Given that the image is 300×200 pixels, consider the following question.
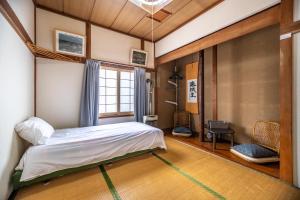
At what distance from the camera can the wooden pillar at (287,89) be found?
1711 millimetres

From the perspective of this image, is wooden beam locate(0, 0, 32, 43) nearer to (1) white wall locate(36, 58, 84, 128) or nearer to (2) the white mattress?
(1) white wall locate(36, 58, 84, 128)

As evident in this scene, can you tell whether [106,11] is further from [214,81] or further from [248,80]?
[248,80]

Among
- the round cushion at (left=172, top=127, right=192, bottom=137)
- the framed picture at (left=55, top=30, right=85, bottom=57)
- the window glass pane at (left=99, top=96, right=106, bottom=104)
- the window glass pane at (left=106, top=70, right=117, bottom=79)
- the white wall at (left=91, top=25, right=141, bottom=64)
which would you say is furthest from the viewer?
the round cushion at (left=172, top=127, right=192, bottom=137)

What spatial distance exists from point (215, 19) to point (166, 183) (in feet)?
9.81

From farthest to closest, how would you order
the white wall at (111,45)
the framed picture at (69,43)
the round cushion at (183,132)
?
the round cushion at (183,132) → the white wall at (111,45) → the framed picture at (69,43)

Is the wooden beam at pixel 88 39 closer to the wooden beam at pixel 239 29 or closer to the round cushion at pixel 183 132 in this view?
the wooden beam at pixel 239 29

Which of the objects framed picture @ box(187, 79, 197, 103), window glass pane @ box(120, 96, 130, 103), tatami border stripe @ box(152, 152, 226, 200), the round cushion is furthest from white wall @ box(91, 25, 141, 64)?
tatami border stripe @ box(152, 152, 226, 200)

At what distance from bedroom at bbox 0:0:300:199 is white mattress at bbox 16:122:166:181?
2 centimetres

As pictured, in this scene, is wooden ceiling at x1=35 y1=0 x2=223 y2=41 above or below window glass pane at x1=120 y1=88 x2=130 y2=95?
above

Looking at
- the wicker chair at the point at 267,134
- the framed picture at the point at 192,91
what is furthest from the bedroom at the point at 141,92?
the framed picture at the point at 192,91

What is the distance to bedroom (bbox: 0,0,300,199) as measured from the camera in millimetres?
1672

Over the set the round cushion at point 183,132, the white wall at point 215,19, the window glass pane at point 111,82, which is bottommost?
the round cushion at point 183,132

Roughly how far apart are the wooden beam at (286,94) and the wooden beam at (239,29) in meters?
0.13

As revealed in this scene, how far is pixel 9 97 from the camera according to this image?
1516mm
